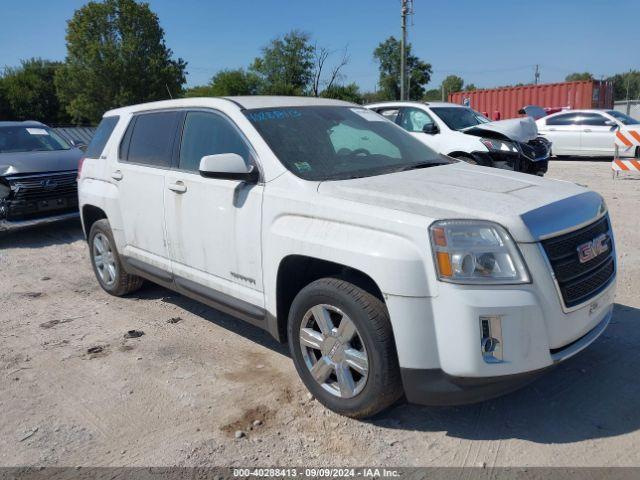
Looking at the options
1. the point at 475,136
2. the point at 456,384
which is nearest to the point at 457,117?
the point at 475,136

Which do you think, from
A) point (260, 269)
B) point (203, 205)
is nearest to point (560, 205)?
point (260, 269)

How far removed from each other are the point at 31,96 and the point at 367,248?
4399cm

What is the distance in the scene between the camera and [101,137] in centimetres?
562

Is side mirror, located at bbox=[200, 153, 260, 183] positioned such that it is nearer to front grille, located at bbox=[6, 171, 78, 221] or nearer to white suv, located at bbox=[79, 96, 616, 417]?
white suv, located at bbox=[79, 96, 616, 417]

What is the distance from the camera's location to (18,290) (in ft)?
20.0

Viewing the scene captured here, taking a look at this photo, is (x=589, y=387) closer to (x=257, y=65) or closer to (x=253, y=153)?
(x=253, y=153)

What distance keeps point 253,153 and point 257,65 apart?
49483mm

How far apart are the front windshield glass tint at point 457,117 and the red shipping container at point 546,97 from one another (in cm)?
1560

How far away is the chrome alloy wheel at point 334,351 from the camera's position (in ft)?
10.1

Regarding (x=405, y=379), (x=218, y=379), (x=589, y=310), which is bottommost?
(x=218, y=379)

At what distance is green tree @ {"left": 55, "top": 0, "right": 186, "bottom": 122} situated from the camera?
116 feet

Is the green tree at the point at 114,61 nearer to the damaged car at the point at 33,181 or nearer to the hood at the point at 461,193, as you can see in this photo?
the damaged car at the point at 33,181

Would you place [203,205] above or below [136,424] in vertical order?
above

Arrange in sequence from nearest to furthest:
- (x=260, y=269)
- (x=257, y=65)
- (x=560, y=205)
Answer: (x=560, y=205)
(x=260, y=269)
(x=257, y=65)
